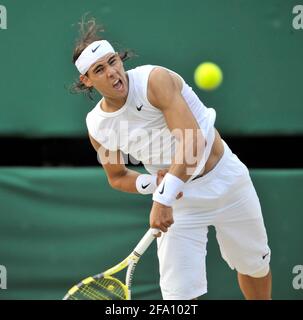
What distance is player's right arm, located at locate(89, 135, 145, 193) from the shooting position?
10.9 feet

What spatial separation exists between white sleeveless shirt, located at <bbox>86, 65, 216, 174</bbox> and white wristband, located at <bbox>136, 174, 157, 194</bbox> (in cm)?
5

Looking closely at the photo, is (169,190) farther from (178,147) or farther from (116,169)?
(116,169)

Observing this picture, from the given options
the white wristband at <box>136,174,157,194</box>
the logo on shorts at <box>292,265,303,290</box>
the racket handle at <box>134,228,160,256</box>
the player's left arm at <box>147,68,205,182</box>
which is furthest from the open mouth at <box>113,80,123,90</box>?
the logo on shorts at <box>292,265,303,290</box>

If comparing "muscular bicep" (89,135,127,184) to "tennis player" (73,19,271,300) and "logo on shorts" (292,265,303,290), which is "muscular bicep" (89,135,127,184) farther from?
"logo on shorts" (292,265,303,290)

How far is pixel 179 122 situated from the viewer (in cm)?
293

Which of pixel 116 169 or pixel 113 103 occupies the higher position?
pixel 113 103

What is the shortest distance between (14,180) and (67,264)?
0.51m

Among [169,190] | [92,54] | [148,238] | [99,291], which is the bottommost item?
[99,291]

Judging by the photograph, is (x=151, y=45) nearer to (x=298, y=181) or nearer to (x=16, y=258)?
(x=298, y=181)

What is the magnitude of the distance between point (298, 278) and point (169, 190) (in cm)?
133

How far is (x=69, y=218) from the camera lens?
157 inches

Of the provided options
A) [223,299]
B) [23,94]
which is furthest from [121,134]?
[223,299]

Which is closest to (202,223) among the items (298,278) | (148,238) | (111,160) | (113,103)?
(148,238)
